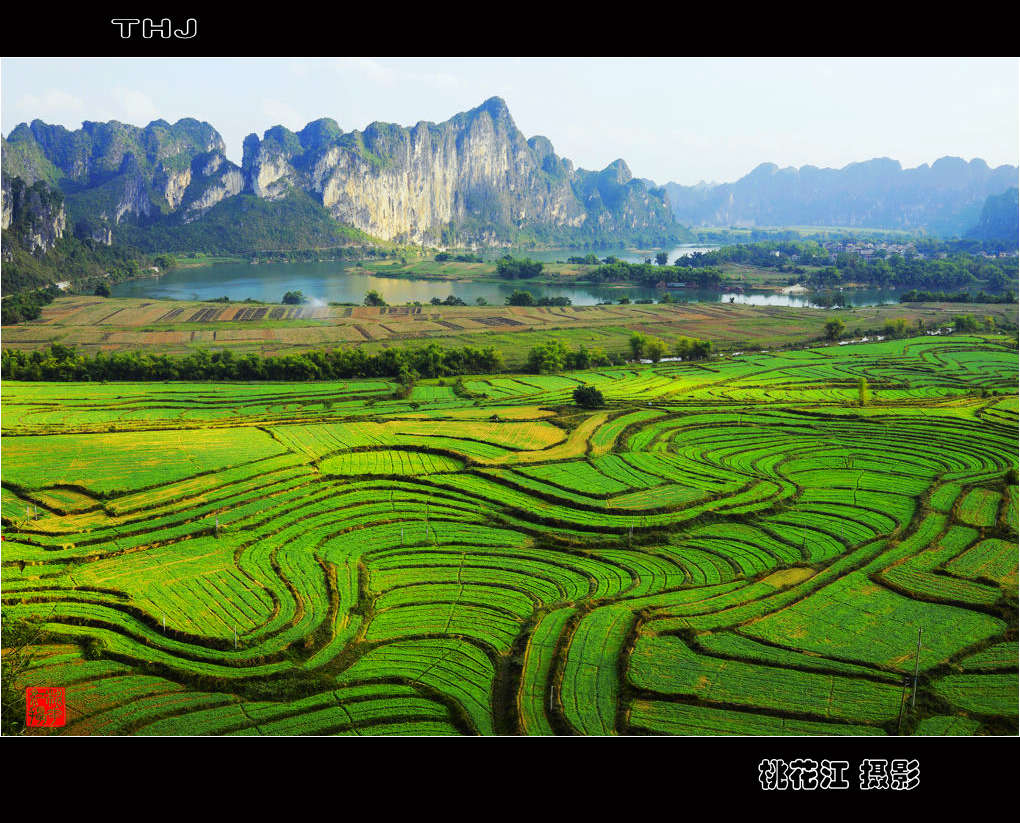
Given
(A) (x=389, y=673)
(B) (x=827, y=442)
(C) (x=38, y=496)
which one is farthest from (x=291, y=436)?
(B) (x=827, y=442)

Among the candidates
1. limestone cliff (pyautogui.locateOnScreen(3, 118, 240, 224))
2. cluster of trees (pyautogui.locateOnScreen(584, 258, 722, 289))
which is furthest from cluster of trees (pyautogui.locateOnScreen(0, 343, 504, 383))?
limestone cliff (pyautogui.locateOnScreen(3, 118, 240, 224))

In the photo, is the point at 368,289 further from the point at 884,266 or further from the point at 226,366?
the point at 884,266

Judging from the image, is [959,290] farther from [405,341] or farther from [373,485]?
[373,485]

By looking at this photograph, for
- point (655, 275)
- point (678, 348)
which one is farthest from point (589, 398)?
point (655, 275)

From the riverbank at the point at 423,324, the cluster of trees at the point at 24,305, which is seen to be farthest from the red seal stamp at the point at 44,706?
the cluster of trees at the point at 24,305

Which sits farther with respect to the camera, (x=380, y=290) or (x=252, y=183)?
(x=252, y=183)

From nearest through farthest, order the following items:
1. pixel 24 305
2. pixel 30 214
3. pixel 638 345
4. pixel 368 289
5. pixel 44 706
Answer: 1. pixel 44 706
2. pixel 638 345
3. pixel 24 305
4. pixel 30 214
5. pixel 368 289

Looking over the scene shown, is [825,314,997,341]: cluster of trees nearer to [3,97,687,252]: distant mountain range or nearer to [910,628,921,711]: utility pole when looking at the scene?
[910,628,921,711]: utility pole
